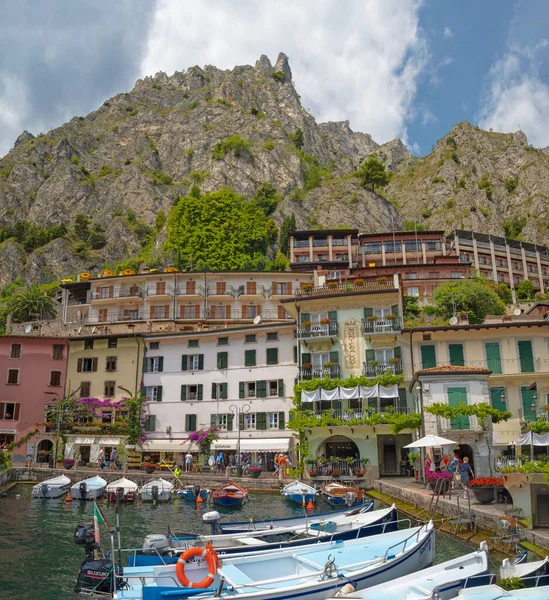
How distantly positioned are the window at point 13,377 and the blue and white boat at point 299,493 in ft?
94.3

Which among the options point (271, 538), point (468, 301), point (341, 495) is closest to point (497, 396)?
point (341, 495)

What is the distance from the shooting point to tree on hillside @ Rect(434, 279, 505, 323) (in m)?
56.4

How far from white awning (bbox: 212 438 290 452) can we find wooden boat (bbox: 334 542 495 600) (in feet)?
94.2

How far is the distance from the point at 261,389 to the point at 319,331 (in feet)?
23.7

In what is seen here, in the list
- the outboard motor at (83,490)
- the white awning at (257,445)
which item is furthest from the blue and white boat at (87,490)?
the white awning at (257,445)

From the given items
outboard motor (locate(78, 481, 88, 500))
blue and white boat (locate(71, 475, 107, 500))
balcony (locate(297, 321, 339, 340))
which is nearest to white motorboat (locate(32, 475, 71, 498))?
blue and white boat (locate(71, 475, 107, 500))

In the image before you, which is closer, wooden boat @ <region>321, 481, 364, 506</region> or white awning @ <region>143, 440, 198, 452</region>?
wooden boat @ <region>321, 481, 364, 506</region>

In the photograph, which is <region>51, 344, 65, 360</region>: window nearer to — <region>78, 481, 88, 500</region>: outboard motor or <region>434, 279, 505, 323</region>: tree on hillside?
<region>78, 481, 88, 500</region>: outboard motor

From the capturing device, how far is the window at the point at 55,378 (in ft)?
169

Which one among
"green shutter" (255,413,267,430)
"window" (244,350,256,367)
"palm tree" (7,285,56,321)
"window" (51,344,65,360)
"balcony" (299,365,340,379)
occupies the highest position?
"palm tree" (7,285,56,321)

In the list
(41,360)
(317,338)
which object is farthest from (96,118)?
(317,338)

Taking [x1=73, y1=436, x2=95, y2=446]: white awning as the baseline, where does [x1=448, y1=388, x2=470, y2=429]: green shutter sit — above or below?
above

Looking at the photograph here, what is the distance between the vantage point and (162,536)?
61.1 feet

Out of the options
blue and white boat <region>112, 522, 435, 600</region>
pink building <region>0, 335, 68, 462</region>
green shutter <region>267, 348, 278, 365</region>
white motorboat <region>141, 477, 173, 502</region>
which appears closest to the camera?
blue and white boat <region>112, 522, 435, 600</region>
